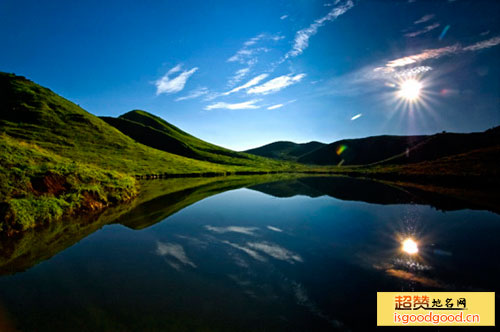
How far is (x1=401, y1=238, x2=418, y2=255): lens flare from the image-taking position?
12248 mm

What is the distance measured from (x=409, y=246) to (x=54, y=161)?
3386cm

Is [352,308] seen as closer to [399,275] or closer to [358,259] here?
[399,275]

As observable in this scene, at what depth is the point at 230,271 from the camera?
392 inches

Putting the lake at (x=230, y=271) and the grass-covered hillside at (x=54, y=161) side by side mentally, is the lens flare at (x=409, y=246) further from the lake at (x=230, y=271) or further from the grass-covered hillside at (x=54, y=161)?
the grass-covered hillside at (x=54, y=161)

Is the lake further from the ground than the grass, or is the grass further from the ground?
the grass

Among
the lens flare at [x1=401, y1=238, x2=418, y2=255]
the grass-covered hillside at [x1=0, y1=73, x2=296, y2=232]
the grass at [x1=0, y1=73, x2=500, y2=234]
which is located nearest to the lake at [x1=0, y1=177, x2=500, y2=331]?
the lens flare at [x1=401, y1=238, x2=418, y2=255]

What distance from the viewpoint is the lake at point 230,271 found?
6794 mm

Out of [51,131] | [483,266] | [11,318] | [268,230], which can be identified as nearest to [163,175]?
[51,131]

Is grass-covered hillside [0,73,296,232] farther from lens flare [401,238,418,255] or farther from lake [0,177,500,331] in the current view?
lens flare [401,238,418,255]

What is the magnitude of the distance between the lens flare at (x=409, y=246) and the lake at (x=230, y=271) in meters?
0.30

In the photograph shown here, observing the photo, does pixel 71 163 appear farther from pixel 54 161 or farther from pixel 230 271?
pixel 230 271

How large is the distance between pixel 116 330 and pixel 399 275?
34.1 ft

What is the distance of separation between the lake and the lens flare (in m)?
0.30

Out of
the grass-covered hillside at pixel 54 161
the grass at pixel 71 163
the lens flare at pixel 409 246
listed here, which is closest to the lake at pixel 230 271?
the lens flare at pixel 409 246
